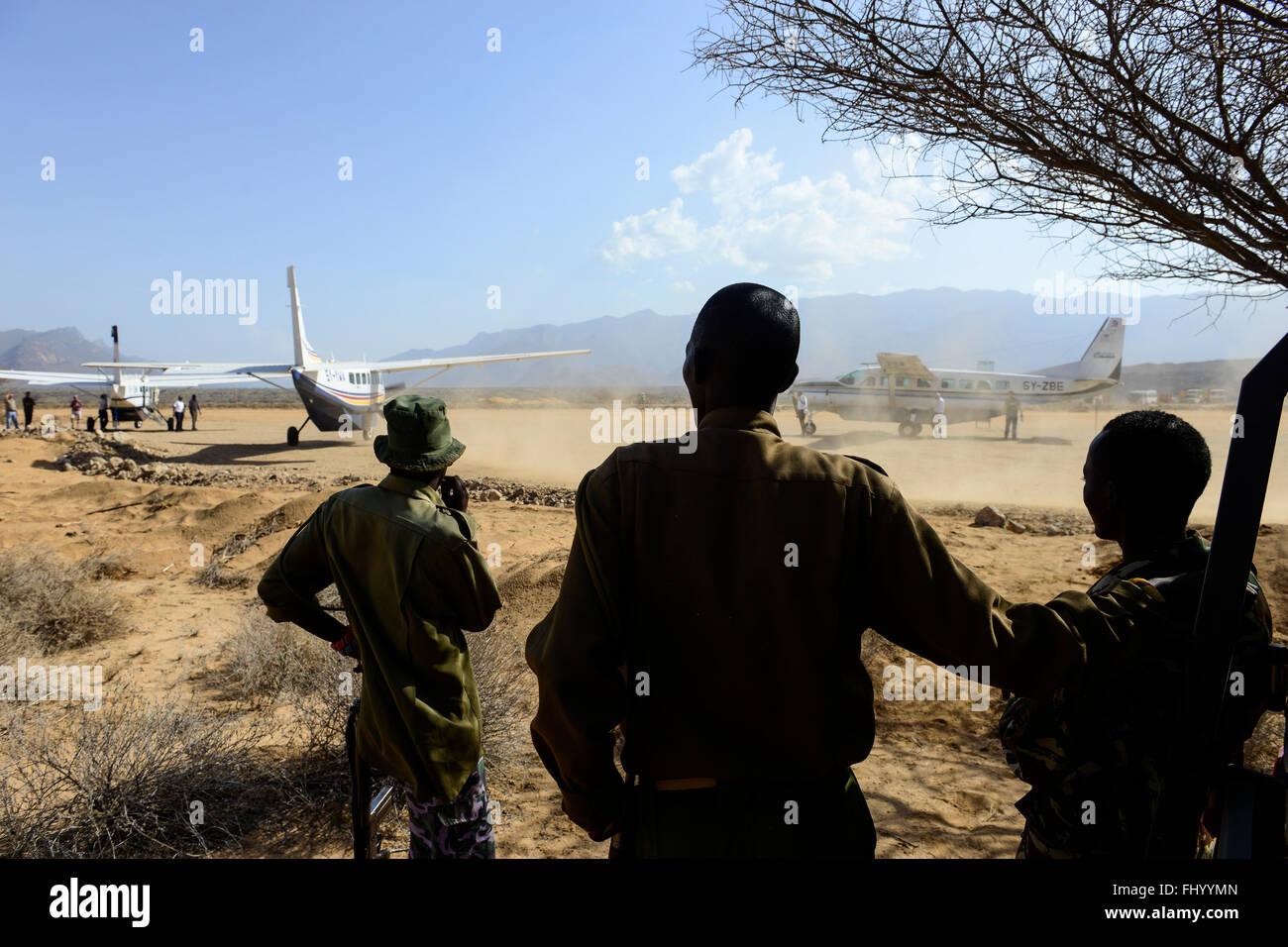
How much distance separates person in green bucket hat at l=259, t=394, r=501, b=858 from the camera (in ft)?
7.77

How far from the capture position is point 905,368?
29.1 meters

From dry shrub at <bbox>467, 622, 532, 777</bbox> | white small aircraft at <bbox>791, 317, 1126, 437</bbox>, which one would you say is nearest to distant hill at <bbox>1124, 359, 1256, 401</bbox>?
white small aircraft at <bbox>791, 317, 1126, 437</bbox>

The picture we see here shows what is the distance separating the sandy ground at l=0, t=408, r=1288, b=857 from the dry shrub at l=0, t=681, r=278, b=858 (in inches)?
26.7

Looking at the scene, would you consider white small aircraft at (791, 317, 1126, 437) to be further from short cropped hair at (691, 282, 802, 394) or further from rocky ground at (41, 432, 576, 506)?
short cropped hair at (691, 282, 802, 394)

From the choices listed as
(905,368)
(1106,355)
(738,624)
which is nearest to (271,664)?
(738,624)

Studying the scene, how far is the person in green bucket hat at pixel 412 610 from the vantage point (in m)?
2.37

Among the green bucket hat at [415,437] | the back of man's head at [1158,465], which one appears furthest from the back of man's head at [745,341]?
the green bucket hat at [415,437]

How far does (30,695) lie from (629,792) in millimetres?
5517

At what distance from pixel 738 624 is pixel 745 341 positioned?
526mm

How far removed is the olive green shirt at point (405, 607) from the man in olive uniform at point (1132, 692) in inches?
62.4

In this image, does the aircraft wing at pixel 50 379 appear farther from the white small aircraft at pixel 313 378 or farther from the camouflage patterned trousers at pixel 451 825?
the camouflage patterned trousers at pixel 451 825

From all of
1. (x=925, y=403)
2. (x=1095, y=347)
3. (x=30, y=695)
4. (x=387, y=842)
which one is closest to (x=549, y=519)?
(x=30, y=695)
